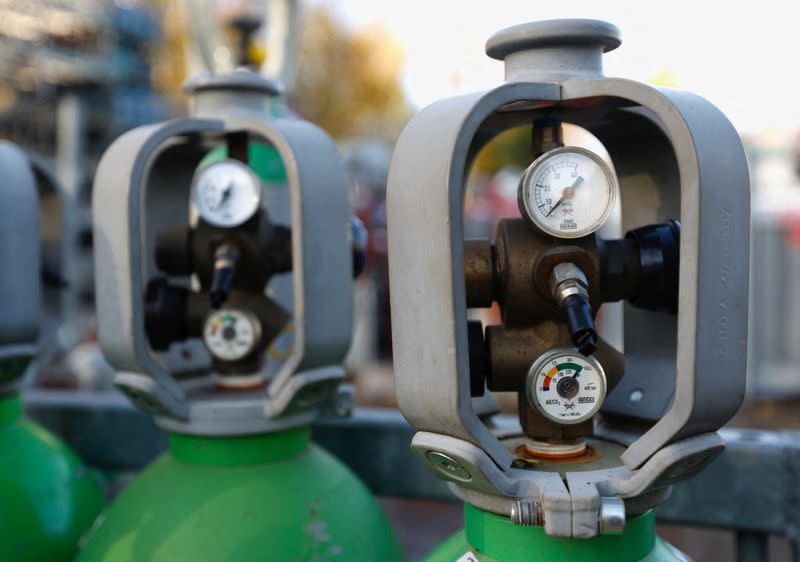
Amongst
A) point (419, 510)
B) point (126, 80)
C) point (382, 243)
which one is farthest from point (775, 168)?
point (126, 80)

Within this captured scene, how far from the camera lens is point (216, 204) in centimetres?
203

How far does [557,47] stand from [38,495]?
75.4 inches

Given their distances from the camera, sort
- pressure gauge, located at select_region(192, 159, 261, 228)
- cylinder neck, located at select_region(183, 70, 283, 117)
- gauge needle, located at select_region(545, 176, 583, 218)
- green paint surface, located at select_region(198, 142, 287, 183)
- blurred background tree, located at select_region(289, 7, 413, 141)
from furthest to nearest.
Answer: blurred background tree, located at select_region(289, 7, 413, 141), green paint surface, located at select_region(198, 142, 287, 183), cylinder neck, located at select_region(183, 70, 283, 117), pressure gauge, located at select_region(192, 159, 261, 228), gauge needle, located at select_region(545, 176, 583, 218)

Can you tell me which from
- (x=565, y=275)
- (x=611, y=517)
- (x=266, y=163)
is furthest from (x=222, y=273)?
(x=611, y=517)

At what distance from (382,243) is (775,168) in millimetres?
5789

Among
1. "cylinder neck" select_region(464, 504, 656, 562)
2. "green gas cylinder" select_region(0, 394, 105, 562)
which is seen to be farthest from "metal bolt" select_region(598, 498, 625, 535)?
"green gas cylinder" select_region(0, 394, 105, 562)

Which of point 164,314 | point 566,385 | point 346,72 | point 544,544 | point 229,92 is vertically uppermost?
point 346,72

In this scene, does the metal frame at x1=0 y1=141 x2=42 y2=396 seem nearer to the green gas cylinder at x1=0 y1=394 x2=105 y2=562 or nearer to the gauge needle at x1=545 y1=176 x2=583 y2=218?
the green gas cylinder at x1=0 y1=394 x2=105 y2=562

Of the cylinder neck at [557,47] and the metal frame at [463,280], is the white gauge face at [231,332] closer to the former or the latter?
the metal frame at [463,280]

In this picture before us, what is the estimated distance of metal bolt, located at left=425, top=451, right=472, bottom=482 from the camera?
1438 millimetres

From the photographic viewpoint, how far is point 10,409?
8.10 feet

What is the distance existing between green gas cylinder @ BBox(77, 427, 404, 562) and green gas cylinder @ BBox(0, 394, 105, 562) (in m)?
0.32

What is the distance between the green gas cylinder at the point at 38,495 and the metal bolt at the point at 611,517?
166 centimetres

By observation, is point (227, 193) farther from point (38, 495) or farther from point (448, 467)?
point (38, 495)
